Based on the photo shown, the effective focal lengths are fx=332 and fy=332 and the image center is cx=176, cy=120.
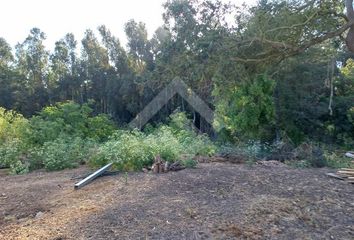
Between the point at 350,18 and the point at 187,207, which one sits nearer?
the point at 187,207

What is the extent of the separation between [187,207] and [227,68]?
2.11 meters

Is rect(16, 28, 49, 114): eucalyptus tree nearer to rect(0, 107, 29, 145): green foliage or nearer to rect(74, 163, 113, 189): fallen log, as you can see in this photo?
rect(0, 107, 29, 145): green foliage

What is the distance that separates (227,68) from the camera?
184 inches

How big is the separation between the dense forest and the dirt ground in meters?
1.53

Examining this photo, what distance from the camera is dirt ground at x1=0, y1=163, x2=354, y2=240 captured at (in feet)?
9.68

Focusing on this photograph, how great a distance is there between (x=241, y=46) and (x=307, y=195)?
86.3 inches

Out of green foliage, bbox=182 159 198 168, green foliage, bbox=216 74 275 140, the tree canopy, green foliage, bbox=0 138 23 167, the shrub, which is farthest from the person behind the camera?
green foliage, bbox=216 74 275 140

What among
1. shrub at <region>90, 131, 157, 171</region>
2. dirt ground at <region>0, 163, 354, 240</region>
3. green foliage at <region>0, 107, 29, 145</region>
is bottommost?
dirt ground at <region>0, 163, 354, 240</region>

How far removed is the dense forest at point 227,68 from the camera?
470 centimetres

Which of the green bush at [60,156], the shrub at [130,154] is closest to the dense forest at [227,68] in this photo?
the shrub at [130,154]

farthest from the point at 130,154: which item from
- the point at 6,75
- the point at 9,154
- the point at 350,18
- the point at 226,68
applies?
the point at 6,75

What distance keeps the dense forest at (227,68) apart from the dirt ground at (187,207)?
5.03ft

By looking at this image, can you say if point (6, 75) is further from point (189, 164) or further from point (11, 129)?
point (189, 164)

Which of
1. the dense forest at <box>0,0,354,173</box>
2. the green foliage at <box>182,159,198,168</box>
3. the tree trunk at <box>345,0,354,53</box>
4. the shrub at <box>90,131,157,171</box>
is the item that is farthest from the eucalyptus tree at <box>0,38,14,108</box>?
the tree trunk at <box>345,0,354,53</box>
